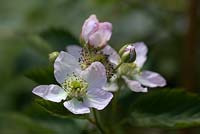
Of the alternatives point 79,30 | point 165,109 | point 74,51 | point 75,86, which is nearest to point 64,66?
point 75,86

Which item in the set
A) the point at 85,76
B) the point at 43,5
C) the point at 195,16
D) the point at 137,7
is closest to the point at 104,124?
the point at 85,76

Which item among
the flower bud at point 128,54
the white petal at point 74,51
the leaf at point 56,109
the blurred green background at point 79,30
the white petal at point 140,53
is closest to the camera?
the leaf at point 56,109

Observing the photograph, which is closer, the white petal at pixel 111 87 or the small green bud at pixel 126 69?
the white petal at pixel 111 87

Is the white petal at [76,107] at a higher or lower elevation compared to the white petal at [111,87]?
higher

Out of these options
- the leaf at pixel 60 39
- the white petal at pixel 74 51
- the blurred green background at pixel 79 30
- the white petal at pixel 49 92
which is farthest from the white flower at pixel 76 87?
the blurred green background at pixel 79 30

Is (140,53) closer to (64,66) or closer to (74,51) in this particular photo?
(74,51)

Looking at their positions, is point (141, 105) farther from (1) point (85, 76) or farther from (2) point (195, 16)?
(2) point (195, 16)

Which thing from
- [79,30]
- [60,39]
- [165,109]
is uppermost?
[60,39]

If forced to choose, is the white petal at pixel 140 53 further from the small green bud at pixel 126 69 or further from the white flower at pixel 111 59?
the white flower at pixel 111 59
